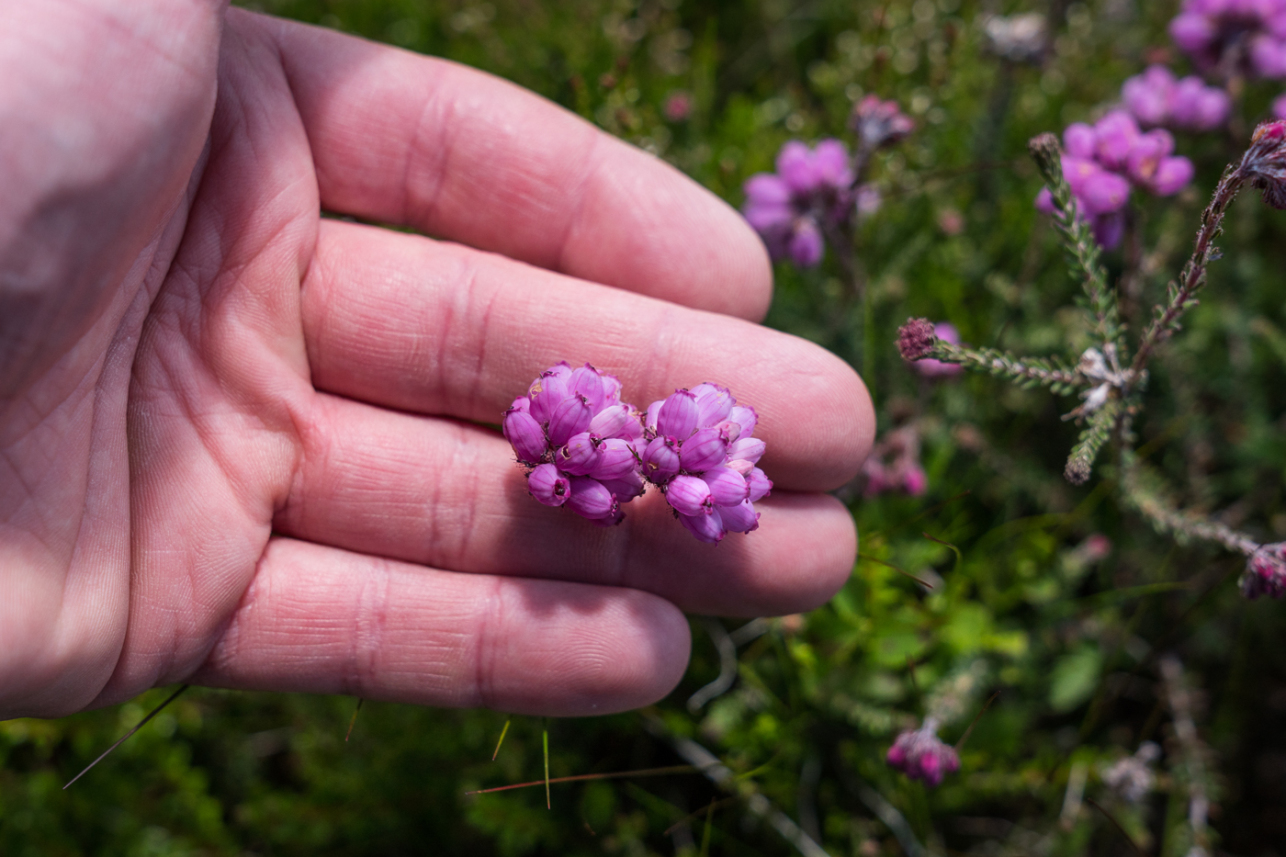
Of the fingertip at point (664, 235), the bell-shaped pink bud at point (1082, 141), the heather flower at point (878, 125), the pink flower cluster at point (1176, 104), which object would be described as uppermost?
the pink flower cluster at point (1176, 104)

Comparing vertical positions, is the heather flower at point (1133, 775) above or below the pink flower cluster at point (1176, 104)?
below

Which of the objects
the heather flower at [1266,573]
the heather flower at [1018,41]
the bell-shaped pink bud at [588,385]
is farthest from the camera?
the heather flower at [1018,41]

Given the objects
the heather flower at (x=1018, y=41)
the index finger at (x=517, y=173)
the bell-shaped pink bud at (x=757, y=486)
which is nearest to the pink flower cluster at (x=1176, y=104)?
the heather flower at (x=1018, y=41)

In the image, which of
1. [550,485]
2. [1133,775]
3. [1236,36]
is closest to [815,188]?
[550,485]

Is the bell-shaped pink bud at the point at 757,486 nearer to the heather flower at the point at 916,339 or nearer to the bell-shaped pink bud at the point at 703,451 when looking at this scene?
the bell-shaped pink bud at the point at 703,451

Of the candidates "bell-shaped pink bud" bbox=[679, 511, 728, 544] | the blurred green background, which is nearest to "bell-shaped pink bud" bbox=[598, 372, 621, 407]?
"bell-shaped pink bud" bbox=[679, 511, 728, 544]

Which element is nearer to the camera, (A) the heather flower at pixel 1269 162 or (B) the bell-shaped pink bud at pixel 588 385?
(A) the heather flower at pixel 1269 162

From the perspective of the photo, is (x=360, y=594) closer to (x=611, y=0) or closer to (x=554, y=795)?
(x=554, y=795)
